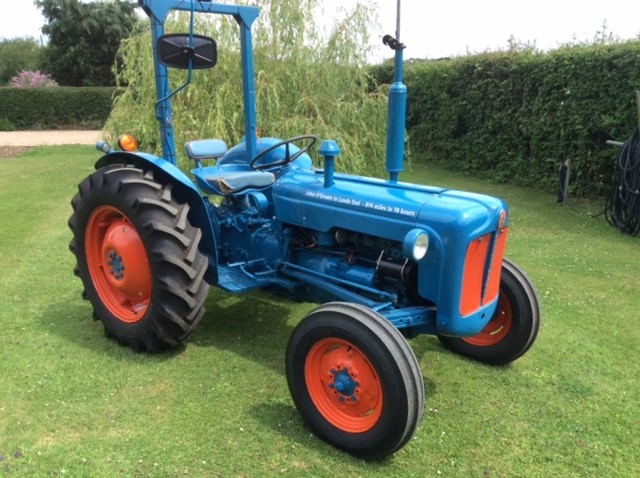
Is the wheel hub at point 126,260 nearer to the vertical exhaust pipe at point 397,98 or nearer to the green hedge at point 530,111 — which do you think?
the vertical exhaust pipe at point 397,98

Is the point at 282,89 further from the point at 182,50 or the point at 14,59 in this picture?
the point at 14,59

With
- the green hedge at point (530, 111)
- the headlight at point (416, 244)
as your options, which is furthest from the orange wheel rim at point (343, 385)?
the green hedge at point (530, 111)

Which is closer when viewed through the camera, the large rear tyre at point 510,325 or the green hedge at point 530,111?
the large rear tyre at point 510,325

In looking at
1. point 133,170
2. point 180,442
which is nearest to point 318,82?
point 133,170

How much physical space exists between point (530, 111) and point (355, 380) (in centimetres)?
825

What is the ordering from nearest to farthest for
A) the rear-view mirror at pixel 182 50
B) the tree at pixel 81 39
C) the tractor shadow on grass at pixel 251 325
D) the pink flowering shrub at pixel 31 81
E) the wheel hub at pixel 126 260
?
the rear-view mirror at pixel 182 50 → the wheel hub at pixel 126 260 → the tractor shadow on grass at pixel 251 325 → the pink flowering shrub at pixel 31 81 → the tree at pixel 81 39

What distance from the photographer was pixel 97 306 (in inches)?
140

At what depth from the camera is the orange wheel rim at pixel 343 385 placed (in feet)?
8.05

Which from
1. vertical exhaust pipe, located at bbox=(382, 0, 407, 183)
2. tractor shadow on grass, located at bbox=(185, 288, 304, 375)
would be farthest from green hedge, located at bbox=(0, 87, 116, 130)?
vertical exhaust pipe, located at bbox=(382, 0, 407, 183)

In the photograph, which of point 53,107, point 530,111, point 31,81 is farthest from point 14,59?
point 530,111

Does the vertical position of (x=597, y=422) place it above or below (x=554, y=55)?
below

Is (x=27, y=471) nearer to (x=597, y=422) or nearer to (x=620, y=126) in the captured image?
(x=597, y=422)

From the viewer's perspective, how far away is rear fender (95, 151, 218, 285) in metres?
3.26

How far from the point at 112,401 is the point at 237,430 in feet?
2.37
